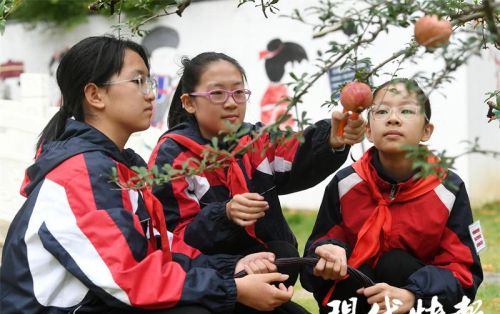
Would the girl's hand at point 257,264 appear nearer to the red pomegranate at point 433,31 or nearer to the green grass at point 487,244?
the red pomegranate at point 433,31

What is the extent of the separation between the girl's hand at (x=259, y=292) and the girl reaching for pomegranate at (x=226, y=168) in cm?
30

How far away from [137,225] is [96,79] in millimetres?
515

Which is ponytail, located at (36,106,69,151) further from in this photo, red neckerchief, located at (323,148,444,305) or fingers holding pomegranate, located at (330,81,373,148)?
red neckerchief, located at (323,148,444,305)

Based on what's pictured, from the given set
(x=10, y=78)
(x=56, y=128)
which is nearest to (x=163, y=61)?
(x=10, y=78)

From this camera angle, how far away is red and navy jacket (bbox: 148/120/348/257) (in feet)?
9.25

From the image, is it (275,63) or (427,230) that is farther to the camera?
(275,63)

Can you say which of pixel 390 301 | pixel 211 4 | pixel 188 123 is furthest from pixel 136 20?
pixel 211 4

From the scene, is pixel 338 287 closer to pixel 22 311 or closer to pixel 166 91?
pixel 22 311

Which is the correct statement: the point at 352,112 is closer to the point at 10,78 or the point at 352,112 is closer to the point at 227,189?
the point at 227,189

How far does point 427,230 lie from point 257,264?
63cm

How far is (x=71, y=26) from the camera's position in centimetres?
952

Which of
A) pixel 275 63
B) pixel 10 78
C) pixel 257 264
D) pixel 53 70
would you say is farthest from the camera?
pixel 10 78

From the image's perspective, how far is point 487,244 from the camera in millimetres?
6695

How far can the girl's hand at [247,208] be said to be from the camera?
2.64m
